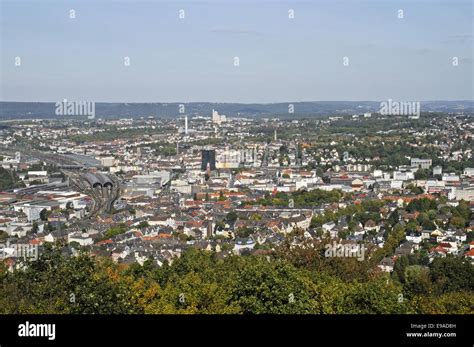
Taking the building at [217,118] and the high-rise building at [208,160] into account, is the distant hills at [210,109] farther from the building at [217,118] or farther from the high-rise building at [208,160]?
the high-rise building at [208,160]

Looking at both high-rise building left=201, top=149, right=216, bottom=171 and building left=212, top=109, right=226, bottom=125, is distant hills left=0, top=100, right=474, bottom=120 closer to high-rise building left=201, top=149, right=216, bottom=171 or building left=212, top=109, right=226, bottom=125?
building left=212, top=109, right=226, bottom=125

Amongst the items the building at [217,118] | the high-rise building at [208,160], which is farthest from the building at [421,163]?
the building at [217,118]

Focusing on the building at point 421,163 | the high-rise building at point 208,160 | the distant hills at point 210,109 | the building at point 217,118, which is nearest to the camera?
the distant hills at point 210,109

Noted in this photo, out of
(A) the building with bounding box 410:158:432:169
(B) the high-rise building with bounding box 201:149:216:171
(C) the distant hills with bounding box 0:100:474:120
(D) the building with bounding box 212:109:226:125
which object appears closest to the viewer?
(C) the distant hills with bounding box 0:100:474:120

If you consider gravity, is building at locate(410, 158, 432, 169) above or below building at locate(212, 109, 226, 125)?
below

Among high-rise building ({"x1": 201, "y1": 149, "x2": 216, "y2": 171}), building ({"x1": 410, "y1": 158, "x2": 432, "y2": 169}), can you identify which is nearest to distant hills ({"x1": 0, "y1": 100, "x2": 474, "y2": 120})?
high-rise building ({"x1": 201, "y1": 149, "x2": 216, "y2": 171})

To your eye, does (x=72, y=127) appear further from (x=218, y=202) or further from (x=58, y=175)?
(x=218, y=202)
